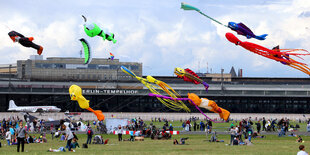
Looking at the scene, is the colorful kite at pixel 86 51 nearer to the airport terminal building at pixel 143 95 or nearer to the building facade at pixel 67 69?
the airport terminal building at pixel 143 95

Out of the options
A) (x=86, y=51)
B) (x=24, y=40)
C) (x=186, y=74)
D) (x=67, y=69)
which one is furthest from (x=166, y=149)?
(x=67, y=69)

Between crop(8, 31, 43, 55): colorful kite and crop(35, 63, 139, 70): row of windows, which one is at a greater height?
crop(35, 63, 139, 70): row of windows

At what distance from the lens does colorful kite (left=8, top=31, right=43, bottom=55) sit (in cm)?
3156

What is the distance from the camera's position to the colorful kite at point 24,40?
31.6m

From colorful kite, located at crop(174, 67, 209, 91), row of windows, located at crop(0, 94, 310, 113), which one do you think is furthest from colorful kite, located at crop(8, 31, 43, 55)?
row of windows, located at crop(0, 94, 310, 113)

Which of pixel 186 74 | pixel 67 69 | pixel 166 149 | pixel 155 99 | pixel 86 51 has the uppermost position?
pixel 67 69

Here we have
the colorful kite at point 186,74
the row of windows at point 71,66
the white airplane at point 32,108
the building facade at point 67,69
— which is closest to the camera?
the colorful kite at point 186,74

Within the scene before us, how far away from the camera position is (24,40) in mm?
31562

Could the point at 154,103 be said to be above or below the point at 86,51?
below

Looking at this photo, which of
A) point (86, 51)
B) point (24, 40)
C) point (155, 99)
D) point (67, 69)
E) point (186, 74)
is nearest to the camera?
point (24, 40)

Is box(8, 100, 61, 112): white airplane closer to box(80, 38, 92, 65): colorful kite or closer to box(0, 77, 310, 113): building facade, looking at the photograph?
box(0, 77, 310, 113): building facade

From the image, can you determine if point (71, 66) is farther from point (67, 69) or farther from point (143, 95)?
point (143, 95)

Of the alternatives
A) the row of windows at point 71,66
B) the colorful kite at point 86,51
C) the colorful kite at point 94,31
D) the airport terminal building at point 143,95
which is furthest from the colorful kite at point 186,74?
the row of windows at point 71,66

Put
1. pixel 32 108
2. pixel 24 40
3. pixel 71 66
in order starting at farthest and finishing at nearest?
pixel 71 66 < pixel 32 108 < pixel 24 40
